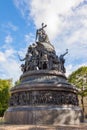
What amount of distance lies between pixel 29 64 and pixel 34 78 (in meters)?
1.97

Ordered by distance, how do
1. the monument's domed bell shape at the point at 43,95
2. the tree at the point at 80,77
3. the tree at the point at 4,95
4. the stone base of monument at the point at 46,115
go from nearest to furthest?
the stone base of monument at the point at 46,115
the monument's domed bell shape at the point at 43,95
the tree at the point at 80,77
the tree at the point at 4,95

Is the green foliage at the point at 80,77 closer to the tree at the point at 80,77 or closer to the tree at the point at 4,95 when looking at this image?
the tree at the point at 80,77

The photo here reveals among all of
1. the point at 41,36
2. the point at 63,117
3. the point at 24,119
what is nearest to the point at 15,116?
the point at 24,119

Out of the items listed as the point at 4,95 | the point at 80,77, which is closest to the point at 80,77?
the point at 80,77

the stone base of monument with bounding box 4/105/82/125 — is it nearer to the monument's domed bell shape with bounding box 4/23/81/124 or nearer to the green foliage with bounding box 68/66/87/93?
the monument's domed bell shape with bounding box 4/23/81/124

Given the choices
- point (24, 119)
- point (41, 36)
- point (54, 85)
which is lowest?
point (24, 119)

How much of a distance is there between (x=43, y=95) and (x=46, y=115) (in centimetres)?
177

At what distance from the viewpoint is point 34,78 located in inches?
819

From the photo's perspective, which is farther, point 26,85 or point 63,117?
point 26,85

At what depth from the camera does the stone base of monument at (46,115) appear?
17.8 meters

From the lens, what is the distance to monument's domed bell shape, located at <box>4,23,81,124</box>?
1805 centimetres

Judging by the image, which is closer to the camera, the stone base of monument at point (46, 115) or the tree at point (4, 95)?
the stone base of monument at point (46, 115)

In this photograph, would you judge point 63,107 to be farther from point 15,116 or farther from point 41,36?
point 41,36

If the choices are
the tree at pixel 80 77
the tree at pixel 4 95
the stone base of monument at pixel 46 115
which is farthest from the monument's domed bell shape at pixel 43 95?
the tree at pixel 4 95
